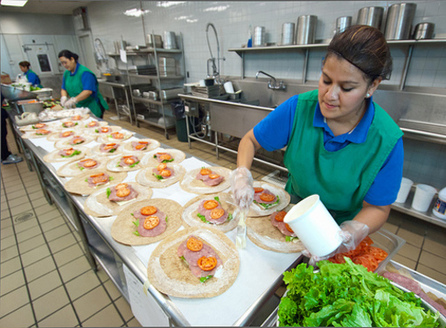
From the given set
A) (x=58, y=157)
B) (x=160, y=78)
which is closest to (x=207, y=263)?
(x=58, y=157)

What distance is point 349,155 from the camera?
1.15 m

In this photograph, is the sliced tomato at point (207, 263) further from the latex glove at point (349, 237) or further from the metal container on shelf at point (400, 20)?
the metal container on shelf at point (400, 20)

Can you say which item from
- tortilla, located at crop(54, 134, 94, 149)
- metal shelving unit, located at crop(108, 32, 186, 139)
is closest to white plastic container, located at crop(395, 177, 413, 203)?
tortilla, located at crop(54, 134, 94, 149)

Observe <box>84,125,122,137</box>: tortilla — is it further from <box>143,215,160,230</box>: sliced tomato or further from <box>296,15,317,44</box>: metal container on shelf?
<box>296,15,317,44</box>: metal container on shelf

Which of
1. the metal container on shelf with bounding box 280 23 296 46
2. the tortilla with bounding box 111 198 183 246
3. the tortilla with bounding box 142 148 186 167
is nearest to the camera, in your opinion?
the tortilla with bounding box 111 198 183 246

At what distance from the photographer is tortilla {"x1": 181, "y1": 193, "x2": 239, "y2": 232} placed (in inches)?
48.1

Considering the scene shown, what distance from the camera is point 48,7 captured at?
27.3ft

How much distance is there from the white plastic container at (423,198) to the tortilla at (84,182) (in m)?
3.01

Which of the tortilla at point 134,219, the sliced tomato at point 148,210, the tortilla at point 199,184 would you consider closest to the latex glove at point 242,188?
the tortilla at point 199,184

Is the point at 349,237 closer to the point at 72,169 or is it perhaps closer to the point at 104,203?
the point at 104,203

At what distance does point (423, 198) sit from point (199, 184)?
2.50 m

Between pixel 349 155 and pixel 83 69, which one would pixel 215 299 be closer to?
pixel 349 155

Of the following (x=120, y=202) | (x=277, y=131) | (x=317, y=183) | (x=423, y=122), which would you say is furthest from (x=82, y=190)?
(x=423, y=122)

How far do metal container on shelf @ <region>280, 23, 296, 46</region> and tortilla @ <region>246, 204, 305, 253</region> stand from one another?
3.12 metres
